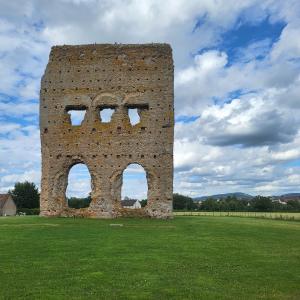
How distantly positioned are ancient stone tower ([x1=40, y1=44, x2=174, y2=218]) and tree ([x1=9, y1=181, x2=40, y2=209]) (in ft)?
111

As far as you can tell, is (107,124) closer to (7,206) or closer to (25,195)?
(7,206)

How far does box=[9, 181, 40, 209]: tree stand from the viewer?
58.4 metres

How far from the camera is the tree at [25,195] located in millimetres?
58406

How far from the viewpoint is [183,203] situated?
6419 centimetres

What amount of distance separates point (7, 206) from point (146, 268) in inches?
1890

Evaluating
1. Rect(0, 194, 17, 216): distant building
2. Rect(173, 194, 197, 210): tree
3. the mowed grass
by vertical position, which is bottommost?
the mowed grass

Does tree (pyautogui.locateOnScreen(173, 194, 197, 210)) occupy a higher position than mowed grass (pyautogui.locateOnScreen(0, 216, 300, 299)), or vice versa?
tree (pyautogui.locateOnScreen(173, 194, 197, 210))

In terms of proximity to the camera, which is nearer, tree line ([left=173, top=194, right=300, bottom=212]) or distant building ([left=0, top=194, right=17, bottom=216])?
distant building ([left=0, top=194, right=17, bottom=216])

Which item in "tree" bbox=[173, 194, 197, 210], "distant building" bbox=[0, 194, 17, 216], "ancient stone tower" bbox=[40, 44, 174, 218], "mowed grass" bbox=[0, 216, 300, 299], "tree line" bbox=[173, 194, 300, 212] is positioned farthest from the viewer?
"tree" bbox=[173, 194, 197, 210]

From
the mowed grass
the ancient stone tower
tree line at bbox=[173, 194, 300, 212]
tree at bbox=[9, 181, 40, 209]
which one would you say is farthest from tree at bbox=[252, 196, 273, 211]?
the mowed grass

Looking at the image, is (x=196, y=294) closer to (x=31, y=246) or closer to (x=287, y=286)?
(x=287, y=286)

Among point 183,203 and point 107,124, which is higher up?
point 107,124

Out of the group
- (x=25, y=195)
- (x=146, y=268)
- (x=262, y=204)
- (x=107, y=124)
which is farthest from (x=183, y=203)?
(x=146, y=268)

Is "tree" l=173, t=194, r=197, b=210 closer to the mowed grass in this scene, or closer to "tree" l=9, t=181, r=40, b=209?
"tree" l=9, t=181, r=40, b=209
